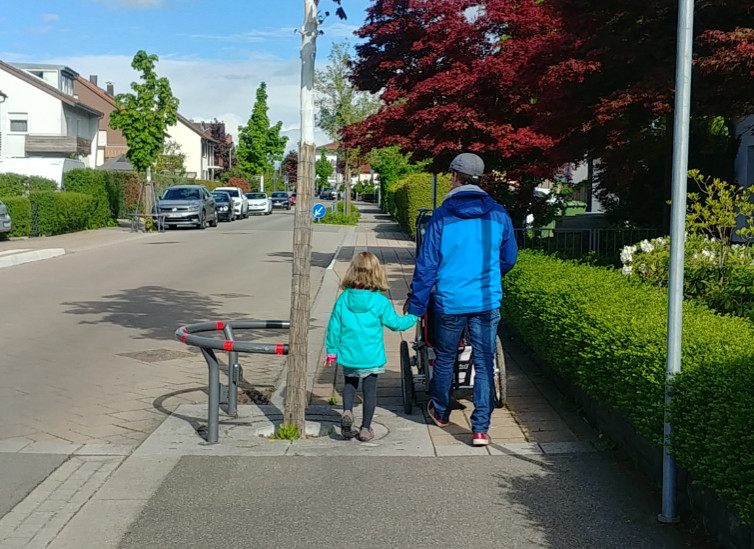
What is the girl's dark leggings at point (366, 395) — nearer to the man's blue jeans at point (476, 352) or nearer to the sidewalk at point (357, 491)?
the sidewalk at point (357, 491)

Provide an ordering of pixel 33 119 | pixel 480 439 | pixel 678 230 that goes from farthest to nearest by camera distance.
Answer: pixel 33 119 → pixel 480 439 → pixel 678 230

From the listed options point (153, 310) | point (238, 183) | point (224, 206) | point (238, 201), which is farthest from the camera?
point (238, 183)

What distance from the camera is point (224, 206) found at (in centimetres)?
4728

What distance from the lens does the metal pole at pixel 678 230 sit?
452 centimetres

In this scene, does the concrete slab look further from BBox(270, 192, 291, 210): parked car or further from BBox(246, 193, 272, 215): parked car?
BBox(270, 192, 291, 210): parked car

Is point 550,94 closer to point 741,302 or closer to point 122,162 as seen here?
point 741,302

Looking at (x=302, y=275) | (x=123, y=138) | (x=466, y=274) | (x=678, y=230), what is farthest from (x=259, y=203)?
(x=678, y=230)

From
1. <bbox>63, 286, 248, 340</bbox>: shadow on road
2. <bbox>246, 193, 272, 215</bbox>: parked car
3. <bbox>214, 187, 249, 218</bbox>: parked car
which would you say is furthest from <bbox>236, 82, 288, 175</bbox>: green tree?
<bbox>63, 286, 248, 340</bbox>: shadow on road

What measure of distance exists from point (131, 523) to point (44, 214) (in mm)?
26138

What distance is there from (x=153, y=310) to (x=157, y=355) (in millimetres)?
3539

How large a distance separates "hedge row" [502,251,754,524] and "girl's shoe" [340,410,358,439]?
1525mm

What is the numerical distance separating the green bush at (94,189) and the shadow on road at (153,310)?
20.0 meters

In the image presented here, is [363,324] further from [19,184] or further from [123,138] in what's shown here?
[123,138]

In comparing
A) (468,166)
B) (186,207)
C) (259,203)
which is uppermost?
(468,166)
